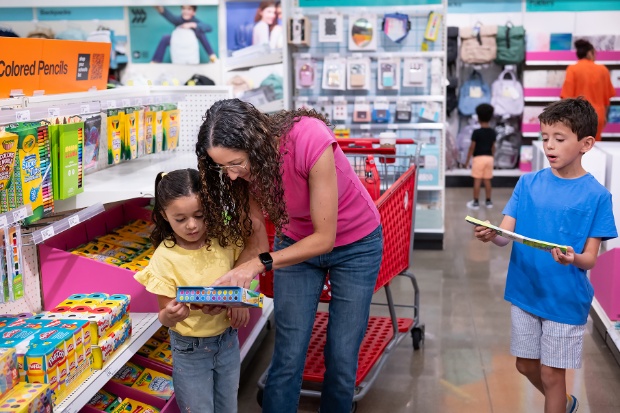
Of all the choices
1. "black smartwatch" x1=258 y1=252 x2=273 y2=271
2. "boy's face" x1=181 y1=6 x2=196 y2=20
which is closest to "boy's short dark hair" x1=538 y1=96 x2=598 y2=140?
"black smartwatch" x1=258 y1=252 x2=273 y2=271

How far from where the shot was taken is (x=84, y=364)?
2500mm

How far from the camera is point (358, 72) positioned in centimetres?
662

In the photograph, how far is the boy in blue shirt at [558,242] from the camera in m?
2.77

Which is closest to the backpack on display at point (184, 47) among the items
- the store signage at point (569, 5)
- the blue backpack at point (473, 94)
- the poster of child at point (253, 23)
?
the poster of child at point (253, 23)

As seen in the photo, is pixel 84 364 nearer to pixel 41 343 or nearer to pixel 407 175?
pixel 41 343

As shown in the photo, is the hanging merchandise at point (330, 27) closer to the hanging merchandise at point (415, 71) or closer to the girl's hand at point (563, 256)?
the hanging merchandise at point (415, 71)

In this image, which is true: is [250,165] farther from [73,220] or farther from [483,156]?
[483,156]

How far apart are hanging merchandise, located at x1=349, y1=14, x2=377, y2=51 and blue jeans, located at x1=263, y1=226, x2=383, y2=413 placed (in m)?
4.11

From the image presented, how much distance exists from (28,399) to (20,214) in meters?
0.60

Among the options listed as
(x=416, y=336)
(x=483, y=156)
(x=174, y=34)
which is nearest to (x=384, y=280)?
(x=416, y=336)

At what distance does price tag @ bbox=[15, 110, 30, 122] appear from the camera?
2422 millimetres

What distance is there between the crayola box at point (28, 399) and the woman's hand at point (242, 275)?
23.6 inches

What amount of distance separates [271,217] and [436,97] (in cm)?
448

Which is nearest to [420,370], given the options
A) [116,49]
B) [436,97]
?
[436,97]
